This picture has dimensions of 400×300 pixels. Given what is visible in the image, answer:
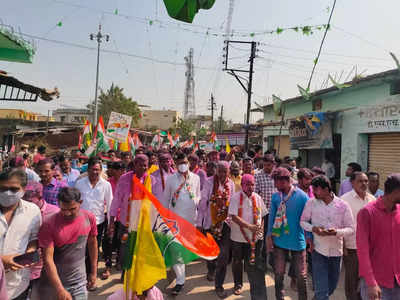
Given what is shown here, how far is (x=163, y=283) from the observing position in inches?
168

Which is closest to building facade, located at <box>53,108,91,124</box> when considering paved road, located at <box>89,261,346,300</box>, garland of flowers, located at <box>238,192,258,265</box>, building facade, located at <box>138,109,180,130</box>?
building facade, located at <box>138,109,180,130</box>

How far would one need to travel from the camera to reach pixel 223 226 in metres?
4.20

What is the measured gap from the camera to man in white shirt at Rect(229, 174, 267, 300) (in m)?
3.68

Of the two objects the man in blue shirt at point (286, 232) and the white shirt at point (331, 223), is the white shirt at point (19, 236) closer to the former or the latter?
the man in blue shirt at point (286, 232)

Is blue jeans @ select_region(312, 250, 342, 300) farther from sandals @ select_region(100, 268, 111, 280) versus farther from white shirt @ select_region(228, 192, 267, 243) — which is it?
sandals @ select_region(100, 268, 111, 280)

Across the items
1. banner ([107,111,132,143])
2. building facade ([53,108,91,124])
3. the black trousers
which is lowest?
the black trousers

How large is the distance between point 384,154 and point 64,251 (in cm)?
928

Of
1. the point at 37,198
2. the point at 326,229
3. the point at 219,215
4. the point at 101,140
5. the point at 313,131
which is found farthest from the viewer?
the point at 313,131

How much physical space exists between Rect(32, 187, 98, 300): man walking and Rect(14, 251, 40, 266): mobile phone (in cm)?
11

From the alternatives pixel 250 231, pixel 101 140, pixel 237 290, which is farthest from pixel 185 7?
pixel 101 140

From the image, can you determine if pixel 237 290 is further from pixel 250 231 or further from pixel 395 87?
pixel 395 87

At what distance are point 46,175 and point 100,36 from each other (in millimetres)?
23571

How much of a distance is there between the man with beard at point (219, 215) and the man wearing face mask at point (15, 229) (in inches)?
93.7

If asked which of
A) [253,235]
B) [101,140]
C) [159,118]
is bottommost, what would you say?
[253,235]
